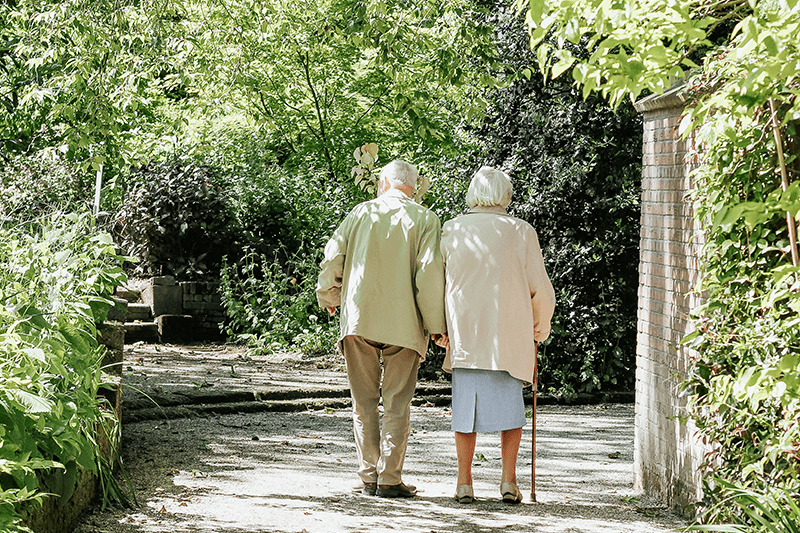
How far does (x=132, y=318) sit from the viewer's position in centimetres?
1255

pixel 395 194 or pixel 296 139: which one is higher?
pixel 296 139

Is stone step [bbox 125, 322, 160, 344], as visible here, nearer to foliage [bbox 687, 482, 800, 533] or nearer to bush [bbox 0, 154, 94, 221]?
bush [bbox 0, 154, 94, 221]

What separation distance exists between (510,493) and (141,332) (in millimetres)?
8065

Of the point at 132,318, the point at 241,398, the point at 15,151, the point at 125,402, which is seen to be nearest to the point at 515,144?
the point at 241,398

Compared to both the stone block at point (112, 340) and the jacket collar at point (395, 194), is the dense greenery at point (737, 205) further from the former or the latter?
the stone block at point (112, 340)

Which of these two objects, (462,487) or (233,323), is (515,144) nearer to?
(233,323)

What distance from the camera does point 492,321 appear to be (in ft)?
17.4

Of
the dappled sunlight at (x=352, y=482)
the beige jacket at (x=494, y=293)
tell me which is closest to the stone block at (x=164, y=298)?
the dappled sunlight at (x=352, y=482)

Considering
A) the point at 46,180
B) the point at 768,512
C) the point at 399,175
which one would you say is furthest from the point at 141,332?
the point at 768,512

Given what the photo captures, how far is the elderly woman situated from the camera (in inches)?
210

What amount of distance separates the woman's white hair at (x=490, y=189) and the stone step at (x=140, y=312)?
26.3 ft

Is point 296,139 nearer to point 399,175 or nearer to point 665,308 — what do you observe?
point 399,175

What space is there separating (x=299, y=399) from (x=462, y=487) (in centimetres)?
372

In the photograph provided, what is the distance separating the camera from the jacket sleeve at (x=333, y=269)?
5.64 meters
